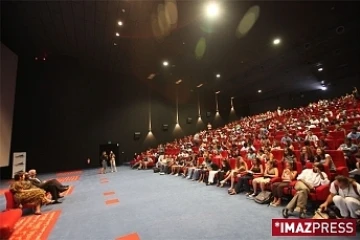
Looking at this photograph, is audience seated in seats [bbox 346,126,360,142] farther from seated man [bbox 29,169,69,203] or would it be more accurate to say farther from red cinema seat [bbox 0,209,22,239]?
seated man [bbox 29,169,69,203]

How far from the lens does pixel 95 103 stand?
522 inches

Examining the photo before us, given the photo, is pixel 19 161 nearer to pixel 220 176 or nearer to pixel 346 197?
pixel 220 176

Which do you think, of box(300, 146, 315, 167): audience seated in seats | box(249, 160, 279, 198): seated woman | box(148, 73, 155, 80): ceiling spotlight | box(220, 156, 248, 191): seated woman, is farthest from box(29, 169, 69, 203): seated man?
box(148, 73, 155, 80): ceiling spotlight

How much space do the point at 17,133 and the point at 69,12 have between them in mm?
8191

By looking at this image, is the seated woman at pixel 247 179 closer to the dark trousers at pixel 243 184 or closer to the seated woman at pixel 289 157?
the dark trousers at pixel 243 184

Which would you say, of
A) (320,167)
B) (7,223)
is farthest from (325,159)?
(7,223)

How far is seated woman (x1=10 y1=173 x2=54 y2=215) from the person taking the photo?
4305mm

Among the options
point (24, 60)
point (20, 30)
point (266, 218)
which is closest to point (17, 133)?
point (24, 60)

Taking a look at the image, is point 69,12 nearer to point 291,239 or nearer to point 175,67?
point 175,67

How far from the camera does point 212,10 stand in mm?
6262

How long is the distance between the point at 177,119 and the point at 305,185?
1248cm

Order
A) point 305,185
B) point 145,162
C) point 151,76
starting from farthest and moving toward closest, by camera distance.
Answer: point 151,76
point 145,162
point 305,185

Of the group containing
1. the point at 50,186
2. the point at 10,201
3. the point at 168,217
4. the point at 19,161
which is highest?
the point at 19,161

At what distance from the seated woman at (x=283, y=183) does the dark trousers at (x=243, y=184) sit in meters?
0.82
